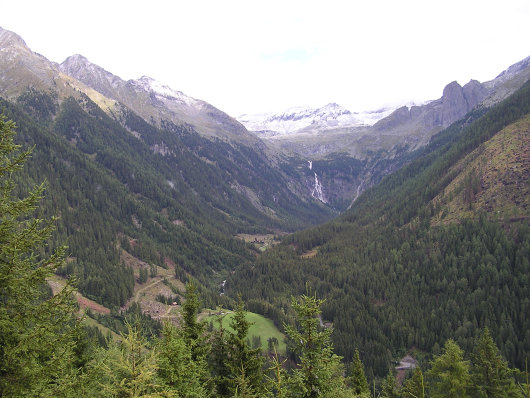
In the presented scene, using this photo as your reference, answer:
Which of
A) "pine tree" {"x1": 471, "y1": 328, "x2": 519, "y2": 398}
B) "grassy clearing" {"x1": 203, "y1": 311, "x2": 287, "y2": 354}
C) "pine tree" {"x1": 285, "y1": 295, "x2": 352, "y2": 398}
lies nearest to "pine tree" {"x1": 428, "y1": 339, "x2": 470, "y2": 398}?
"pine tree" {"x1": 471, "y1": 328, "x2": 519, "y2": 398}

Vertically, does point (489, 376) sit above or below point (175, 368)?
below

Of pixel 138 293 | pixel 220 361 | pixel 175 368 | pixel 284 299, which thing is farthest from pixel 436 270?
pixel 175 368

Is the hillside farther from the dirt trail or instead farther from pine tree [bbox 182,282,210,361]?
pine tree [bbox 182,282,210,361]

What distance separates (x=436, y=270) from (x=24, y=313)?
145 metres

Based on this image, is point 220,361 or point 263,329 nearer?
point 220,361

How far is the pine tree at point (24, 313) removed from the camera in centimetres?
1280

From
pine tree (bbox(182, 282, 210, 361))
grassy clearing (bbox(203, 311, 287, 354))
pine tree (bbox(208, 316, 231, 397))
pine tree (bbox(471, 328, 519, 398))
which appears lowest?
grassy clearing (bbox(203, 311, 287, 354))

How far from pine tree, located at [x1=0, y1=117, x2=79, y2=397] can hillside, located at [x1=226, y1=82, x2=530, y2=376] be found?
100631mm

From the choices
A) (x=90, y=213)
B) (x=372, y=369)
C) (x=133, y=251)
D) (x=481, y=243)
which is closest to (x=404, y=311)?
(x=372, y=369)

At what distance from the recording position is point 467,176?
167 m

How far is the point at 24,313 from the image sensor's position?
44.7 ft

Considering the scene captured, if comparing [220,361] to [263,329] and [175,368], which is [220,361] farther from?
[263,329]

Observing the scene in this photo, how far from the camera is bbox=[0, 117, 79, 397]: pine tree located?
12797 mm

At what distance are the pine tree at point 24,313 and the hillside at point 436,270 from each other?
100631 millimetres
